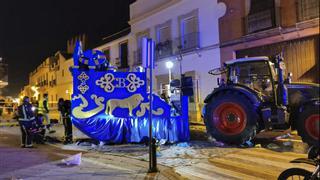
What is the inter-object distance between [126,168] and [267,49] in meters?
9.14

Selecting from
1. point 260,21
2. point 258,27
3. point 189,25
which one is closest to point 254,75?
point 258,27

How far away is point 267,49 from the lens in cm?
1402

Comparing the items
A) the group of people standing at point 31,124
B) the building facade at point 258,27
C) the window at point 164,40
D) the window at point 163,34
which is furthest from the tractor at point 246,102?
the window at point 163,34

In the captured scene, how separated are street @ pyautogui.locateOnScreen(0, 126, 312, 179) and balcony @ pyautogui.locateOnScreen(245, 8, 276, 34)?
804cm

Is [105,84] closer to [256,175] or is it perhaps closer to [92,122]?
[92,122]

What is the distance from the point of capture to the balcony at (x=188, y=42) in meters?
19.9

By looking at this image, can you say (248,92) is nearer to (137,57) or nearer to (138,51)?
(138,51)

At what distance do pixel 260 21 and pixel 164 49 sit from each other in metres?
7.86

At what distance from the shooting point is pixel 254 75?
9.25m

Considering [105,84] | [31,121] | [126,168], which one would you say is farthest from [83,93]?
[126,168]

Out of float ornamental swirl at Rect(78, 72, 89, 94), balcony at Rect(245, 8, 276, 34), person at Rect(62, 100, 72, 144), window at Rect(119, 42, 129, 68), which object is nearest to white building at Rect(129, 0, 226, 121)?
balcony at Rect(245, 8, 276, 34)

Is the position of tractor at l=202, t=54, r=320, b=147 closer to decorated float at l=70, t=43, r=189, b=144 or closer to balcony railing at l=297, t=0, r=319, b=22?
decorated float at l=70, t=43, r=189, b=144

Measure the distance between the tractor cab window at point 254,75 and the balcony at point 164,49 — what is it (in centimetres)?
1257

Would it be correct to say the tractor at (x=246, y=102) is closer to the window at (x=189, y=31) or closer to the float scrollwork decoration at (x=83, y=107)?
the float scrollwork decoration at (x=83, y=107)
